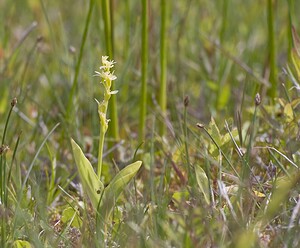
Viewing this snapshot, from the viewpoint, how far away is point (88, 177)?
1.33 meters

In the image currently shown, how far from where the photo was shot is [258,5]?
9.56 ft

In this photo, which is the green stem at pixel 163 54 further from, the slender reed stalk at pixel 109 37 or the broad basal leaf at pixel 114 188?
the broad basal leaf at pixel 114 188

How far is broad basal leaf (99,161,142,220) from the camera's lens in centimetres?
131

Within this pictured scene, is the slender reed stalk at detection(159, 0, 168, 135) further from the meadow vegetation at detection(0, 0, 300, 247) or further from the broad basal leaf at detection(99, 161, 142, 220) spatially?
the broad basal leaf at detection(99, 161, 142, 220)

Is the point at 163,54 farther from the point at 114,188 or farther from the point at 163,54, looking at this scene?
the point at 114,188

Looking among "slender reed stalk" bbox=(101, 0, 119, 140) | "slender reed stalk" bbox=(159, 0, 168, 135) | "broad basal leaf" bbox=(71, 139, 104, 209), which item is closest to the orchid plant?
"broad basal leaf" bbox=(71, 139, 104, 209)

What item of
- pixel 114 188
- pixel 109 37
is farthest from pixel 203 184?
pixel 109 37

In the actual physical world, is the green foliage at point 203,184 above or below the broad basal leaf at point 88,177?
below

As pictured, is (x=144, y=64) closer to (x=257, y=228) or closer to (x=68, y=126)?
(x=68, y=126)

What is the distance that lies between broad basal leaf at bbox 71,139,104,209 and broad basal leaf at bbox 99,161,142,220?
0.07ft

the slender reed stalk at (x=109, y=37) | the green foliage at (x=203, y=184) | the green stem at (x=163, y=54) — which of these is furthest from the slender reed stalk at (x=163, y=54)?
the green foliage at (x=203, y=184)

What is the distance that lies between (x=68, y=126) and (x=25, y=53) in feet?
2.55

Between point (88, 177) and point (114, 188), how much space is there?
0.18ft

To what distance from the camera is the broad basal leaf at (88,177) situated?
1.31 meters
